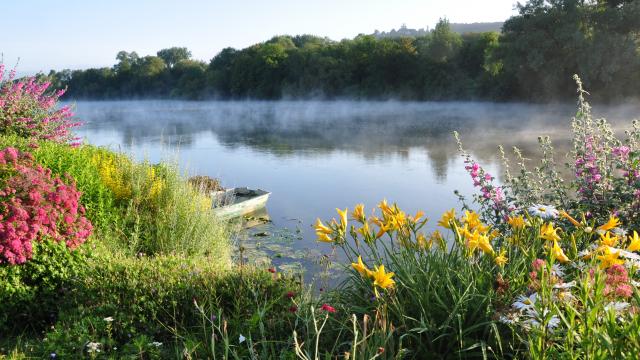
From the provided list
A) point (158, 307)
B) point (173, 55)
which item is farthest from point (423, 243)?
point (173, 55)

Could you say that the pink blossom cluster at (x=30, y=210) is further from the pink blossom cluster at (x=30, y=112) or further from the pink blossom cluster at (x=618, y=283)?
the pink blossom cluster at (x=618, y=283)

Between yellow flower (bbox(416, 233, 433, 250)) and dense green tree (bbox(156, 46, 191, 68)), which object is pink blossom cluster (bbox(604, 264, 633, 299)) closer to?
yellow flower (bbox(416, 233, 433, 250))

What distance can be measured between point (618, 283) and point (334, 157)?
15.5 metres

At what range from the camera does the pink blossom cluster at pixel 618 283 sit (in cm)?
229

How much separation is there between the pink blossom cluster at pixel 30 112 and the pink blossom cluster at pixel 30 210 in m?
3.42

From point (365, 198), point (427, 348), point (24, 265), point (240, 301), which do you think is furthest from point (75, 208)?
point (365, 198)

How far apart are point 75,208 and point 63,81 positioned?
83893 mm

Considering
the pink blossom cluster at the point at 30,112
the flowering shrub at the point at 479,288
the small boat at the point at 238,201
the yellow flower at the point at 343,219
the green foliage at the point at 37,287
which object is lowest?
the small boat at the point at 238,201

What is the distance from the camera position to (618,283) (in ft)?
7.84

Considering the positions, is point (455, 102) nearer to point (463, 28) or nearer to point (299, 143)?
point (299, 143)

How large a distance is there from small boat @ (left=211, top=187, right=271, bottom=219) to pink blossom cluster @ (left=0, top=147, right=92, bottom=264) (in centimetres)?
385

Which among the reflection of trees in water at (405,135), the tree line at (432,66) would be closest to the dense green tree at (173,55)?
the tree line at (432,66)

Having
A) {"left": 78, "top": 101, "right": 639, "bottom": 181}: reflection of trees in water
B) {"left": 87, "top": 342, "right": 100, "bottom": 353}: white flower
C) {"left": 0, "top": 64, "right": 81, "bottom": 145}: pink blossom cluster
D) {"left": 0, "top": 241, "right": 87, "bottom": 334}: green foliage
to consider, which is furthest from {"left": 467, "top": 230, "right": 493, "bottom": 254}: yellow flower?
{"left": 78, "top": 101, "right": 639, "bottom": 181}: reflection of trees in water

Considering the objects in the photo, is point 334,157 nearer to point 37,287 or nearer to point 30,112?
point 30,112
